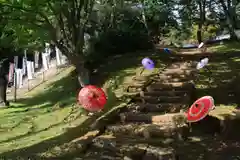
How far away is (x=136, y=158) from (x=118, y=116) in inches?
98.5

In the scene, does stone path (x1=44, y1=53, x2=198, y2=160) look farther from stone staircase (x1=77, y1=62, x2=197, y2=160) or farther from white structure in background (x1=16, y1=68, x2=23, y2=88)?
white structure in background (x1=16, y1=68, x2=23, y2=88)

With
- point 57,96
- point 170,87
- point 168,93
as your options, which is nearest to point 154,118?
point 168,93

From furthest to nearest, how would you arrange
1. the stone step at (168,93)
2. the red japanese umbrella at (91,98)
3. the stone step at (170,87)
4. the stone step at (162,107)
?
the stone step at (170,87) < the stone step at (168,93) < the stone step at (162,107) < the red japanese umbrella at (91,98)

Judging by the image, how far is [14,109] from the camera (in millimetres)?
15672

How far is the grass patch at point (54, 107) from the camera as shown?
10.3 metres

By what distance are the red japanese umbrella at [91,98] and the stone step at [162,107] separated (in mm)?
1154

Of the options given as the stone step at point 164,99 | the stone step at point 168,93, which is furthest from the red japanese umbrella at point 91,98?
the stone step at point 168,93

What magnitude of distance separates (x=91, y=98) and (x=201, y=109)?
3026 millimetres

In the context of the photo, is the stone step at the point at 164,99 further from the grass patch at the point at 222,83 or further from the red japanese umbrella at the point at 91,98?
the red japanese umbrella at the point at 91,98

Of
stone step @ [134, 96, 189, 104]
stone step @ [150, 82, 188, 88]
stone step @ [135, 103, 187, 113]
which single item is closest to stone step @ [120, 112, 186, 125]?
stone step @ [135, 103, 187, 113]

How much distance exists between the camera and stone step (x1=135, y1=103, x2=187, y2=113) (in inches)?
389

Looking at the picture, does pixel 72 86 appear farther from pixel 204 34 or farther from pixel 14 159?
pixel 204 34

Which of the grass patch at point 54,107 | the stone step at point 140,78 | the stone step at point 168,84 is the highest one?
the stone step at point 140,78

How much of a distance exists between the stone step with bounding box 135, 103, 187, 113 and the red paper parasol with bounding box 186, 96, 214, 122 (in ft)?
4.54
